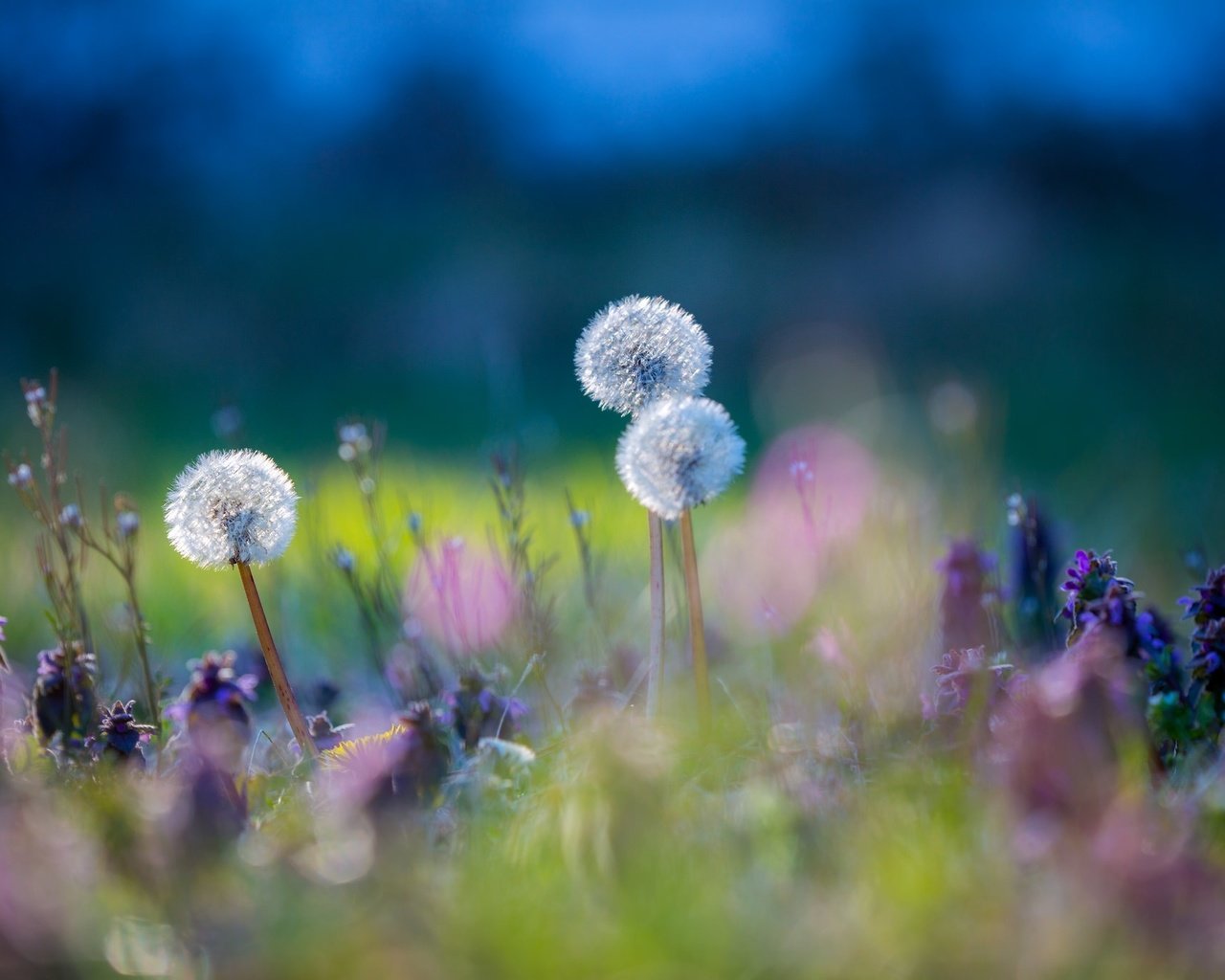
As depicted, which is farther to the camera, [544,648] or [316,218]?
[316,218]

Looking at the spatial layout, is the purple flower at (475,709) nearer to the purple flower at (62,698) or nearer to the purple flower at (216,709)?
the purple flower at (216,709)

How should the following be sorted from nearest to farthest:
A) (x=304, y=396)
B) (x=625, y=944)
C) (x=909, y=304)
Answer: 1. (x=625, y=944)
2. (x=304, y=396)
3. (x=909, y=304)

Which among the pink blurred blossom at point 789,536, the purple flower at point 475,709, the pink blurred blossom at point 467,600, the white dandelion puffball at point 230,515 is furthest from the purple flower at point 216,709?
the pink blurred blossom at point 789,536

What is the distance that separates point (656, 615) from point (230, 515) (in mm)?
709

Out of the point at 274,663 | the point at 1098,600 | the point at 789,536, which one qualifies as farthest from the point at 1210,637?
the point at 789,536

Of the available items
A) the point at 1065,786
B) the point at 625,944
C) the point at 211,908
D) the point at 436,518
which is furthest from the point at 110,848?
the point at 436,518

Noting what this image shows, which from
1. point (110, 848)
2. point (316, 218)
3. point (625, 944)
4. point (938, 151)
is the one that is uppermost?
point (316, 218)

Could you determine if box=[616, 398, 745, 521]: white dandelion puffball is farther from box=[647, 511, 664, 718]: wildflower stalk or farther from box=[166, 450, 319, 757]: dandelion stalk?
box=[166, 450, 319, 757]: dandelion stalk

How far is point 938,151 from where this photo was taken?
975 cm

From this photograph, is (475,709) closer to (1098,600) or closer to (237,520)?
(237,520)

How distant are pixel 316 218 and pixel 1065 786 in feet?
30.8

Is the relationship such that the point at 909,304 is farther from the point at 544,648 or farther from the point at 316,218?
the point at 544,648

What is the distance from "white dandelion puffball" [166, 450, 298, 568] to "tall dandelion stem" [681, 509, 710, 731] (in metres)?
0.63

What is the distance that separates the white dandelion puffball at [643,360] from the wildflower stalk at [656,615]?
0.25 m
